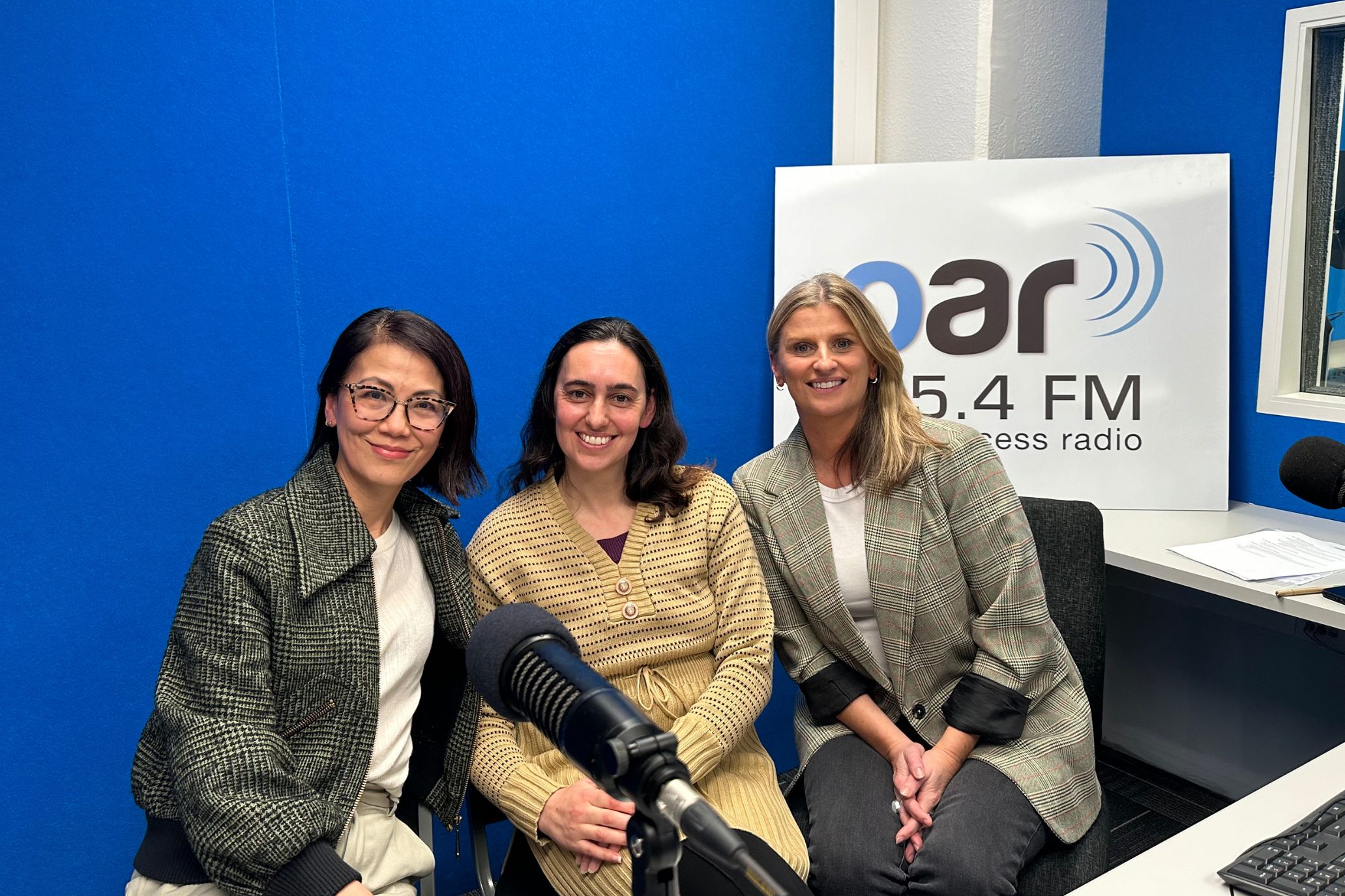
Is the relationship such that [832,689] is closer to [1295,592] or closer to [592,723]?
[1295,592]

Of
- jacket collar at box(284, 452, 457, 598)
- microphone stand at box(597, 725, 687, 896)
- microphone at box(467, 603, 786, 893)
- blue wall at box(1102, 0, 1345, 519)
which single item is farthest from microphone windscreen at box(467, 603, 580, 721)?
blue wall at box(1102, 0, 1345, 519)

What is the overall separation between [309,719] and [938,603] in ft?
3.77

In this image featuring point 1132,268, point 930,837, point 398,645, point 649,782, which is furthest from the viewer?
point 1132,268

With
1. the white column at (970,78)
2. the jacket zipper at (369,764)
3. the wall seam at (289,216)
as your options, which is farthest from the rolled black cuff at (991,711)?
the white column at (970,78)

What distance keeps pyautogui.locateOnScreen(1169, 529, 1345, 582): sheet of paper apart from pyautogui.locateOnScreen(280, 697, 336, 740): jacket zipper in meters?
1.93

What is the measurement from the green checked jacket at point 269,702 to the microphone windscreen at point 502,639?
638 mm

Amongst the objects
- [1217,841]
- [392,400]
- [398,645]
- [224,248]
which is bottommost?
[1217,841]

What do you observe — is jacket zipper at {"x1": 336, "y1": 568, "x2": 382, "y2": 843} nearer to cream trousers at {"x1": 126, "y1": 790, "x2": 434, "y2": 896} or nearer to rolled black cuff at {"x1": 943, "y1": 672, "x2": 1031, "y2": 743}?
cream trousers at {"x1": 126, "y1": 790, "x2": 434, "y2": 896}

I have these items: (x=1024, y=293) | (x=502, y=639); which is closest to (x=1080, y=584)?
(x=1024, y=293)

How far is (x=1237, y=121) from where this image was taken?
296 cm

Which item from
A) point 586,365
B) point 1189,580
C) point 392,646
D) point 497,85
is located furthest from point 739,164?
point 392,646

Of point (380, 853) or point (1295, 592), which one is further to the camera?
point (1295, 592)

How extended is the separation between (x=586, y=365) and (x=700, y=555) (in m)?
0.41

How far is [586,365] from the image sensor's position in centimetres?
193
